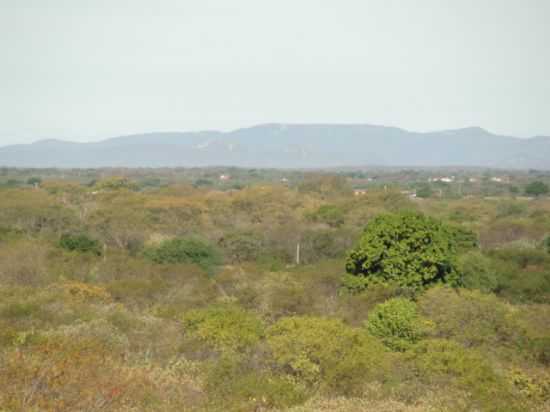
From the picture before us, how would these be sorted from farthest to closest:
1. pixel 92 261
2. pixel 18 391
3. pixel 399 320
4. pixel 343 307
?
pixel 92 261, pixel 343 307, pixel 399 320, pixel 18 391

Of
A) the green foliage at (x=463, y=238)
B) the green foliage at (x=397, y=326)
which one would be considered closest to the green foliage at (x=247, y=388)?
the green foliage at (x=397, y=326)

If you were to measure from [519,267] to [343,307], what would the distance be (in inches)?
526

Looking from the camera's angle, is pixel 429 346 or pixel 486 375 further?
pixel 429 346

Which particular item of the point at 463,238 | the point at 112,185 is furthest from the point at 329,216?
the point at 112,185

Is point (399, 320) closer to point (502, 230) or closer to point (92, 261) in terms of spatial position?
point (92, 261)

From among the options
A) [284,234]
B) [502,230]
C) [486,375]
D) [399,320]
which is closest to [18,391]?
[486,375]

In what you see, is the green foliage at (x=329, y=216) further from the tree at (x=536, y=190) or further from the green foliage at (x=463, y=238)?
the tree at (x=536, y=190)

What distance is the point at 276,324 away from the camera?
58.0ft

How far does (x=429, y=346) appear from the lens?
1600cm

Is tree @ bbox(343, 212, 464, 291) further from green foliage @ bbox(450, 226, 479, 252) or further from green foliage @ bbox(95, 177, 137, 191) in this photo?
green foliage @ bbox(95, 177, 137, 191)

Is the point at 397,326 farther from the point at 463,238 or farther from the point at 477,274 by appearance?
the point at 463,238

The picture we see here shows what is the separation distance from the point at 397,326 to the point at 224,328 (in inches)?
201

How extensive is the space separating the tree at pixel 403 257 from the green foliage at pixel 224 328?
23.3 feet

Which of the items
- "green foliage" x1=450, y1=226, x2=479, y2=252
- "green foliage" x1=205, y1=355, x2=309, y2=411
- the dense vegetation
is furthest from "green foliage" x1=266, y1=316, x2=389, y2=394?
"green foliage" x1=450, y1=226, x2=479, y2=252
